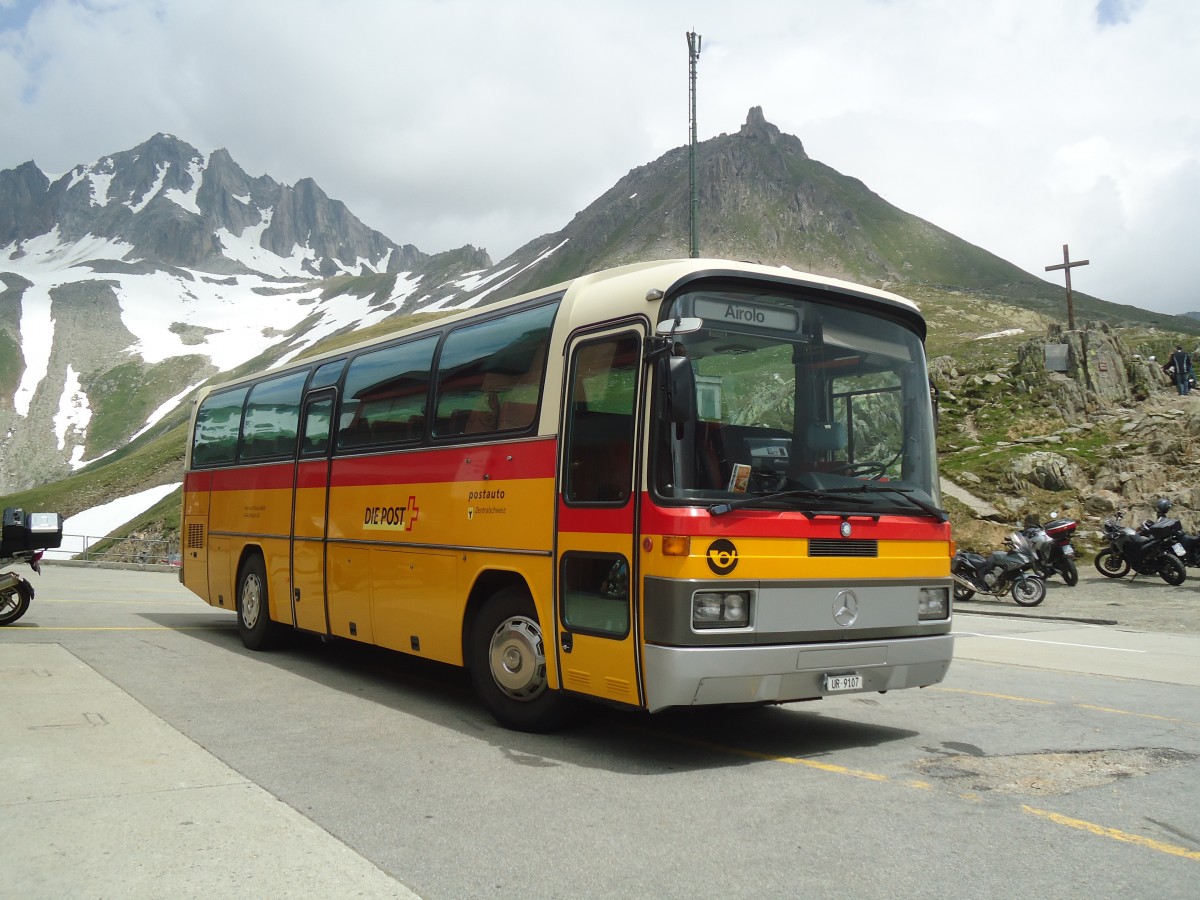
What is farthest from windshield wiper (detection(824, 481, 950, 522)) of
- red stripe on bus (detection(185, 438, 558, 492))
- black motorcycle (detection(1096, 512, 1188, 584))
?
black motorcycle (detection(1096, 512, 1188, 584))

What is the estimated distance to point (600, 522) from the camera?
21.7ft

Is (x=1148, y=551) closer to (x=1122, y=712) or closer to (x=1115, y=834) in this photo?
(x=1122, y=712)

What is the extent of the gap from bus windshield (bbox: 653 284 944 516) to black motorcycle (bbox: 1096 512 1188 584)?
1499cm

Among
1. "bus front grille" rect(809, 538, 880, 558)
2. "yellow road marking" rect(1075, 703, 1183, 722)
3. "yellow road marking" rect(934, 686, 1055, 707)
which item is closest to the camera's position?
"bus front grille" rect(809, 538, 880, 558)

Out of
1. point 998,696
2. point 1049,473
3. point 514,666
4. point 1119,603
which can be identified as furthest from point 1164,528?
point 514,666

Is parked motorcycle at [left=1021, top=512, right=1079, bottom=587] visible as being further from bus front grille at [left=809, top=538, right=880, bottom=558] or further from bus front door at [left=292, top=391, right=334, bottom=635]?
bus front grille at [left=809, top=538, right=880, bottom=558]

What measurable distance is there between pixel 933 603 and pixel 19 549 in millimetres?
11875

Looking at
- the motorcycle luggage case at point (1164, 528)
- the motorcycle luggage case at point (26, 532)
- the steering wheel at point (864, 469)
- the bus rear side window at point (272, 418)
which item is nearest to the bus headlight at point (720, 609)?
the steering wheel at point (864, 469)

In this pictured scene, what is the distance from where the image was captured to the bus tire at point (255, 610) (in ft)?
38.4

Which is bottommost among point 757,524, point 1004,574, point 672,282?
point 1004,574

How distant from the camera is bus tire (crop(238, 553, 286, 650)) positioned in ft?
38.4

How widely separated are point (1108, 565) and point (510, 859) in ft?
64.2

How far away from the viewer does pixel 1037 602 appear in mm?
19031

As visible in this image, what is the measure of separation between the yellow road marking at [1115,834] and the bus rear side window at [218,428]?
33.8ft
